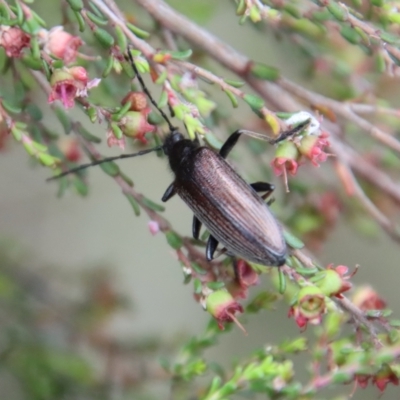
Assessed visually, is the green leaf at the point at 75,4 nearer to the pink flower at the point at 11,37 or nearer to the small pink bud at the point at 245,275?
the pink flower at the point at 11,37

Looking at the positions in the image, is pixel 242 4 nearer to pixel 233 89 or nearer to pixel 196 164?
pixel 233 89

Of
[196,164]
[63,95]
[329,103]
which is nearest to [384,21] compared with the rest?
[329,103]

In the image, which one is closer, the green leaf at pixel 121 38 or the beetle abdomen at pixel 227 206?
the green leaf at pixel 121 38

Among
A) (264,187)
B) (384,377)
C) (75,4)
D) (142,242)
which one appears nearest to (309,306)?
(384,377)

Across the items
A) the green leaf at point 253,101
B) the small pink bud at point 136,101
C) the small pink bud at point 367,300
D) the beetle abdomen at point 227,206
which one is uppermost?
the green leaf at point 253,101

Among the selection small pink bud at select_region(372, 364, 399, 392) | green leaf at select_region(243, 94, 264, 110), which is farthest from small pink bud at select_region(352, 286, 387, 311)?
green leaf at select_region(243, 94, 264, 110)

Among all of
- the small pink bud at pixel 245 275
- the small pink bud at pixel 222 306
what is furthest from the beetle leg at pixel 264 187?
the small pink bud at pixel 222 306

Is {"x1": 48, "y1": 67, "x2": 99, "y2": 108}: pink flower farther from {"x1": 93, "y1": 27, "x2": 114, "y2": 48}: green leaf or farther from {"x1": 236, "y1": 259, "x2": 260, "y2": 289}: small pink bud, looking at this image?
{"x1": 236, "y1": 259, "x2": 260, "y2": 289}: small pink bud
